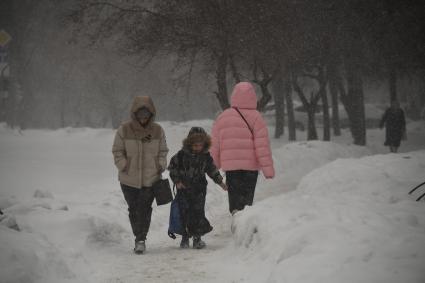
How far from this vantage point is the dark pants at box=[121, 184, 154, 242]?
Answer: 7.46 m

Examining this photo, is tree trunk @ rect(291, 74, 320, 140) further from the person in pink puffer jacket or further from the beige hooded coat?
the beige hooded coat

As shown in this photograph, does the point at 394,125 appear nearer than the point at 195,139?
No

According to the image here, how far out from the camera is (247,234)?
6.62 meters

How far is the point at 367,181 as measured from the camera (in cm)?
1029

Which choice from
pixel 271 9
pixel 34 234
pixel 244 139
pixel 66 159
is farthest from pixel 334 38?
pixel 34 234

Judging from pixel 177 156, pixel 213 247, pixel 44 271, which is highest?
pixel 177 156

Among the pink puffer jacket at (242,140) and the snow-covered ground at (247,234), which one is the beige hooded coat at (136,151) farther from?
the pink puffer jacket at (242,140)

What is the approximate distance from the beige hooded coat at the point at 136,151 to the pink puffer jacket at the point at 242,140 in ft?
4.09

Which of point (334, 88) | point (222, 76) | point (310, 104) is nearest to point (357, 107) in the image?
point (310, 104)

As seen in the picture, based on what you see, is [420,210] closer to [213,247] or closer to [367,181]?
[213,247]

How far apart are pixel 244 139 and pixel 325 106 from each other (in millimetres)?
Answer: 18206

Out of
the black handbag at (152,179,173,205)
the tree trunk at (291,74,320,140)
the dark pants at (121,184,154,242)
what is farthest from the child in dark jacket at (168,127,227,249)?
the tree trunk at (291,74,320,140)

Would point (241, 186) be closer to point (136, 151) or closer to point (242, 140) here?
point (242, 140)

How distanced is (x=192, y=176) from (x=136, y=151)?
0.89 metres
